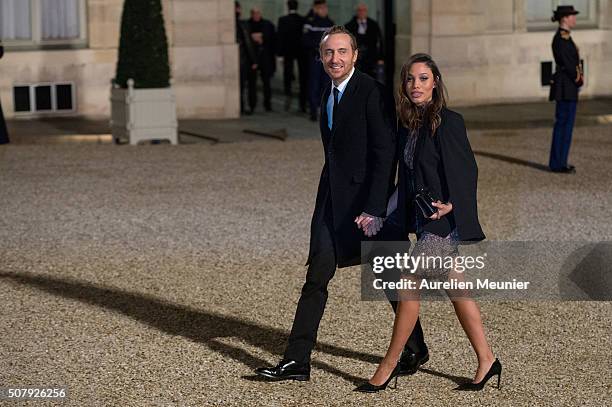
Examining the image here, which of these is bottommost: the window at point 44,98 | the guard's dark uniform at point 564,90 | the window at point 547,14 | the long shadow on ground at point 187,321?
the long shadow on ground at point 187,321

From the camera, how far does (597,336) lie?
9516 mm

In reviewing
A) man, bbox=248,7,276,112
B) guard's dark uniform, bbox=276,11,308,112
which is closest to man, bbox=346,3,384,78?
guard's dark uniform, bbox=276,11,308,112

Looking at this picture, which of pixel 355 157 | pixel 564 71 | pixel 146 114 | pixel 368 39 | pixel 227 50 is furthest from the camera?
pixel 227 50

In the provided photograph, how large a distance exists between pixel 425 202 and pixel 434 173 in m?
0.15

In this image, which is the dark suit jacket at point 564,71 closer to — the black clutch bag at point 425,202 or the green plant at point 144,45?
the green plant at point 144,45

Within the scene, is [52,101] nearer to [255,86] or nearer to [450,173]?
[255,86]

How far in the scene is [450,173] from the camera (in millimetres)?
7926

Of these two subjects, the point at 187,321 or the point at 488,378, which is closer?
the point at 488,378

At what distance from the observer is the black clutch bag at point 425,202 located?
7.94m

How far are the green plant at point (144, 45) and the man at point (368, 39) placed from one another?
12.8 feet

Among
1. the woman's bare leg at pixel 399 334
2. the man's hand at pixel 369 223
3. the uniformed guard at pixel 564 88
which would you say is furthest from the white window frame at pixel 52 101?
the woman's bare leg at pixel 399 334

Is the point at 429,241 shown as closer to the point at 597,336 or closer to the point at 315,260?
the point at 315,260

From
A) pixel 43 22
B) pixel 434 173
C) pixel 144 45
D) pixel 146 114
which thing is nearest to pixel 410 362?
pixel 434 173

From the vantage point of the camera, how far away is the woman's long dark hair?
795 centimetres
